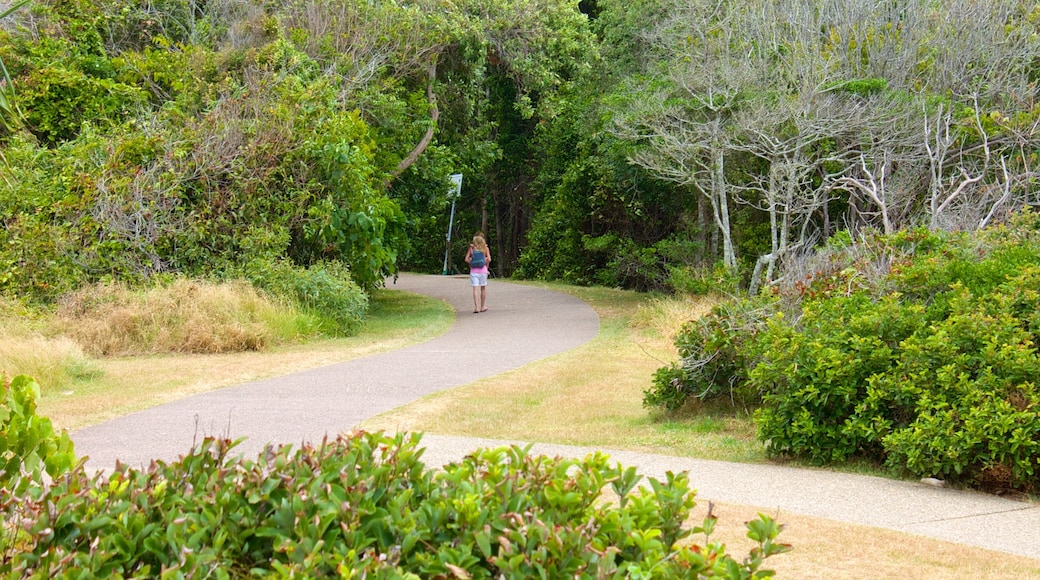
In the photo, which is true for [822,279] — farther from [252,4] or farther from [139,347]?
[252,4]

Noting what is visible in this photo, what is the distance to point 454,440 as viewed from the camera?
781 cm

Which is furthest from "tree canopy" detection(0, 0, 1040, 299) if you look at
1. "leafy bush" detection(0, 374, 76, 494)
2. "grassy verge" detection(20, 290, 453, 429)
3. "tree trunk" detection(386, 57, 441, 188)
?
"leafy bush" detection(0, 374, 76, 494)

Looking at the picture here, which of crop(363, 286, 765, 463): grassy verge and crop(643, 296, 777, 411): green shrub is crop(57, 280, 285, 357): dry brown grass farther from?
crop(643, 296, 777, 411): green shrub

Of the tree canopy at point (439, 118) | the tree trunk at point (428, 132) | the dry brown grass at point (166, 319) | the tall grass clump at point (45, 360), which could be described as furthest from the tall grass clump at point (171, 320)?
the tree trunk at point (428, 132)

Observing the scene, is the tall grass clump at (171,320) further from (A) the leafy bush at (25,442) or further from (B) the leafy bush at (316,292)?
(A) the leafy bush at (25,442)

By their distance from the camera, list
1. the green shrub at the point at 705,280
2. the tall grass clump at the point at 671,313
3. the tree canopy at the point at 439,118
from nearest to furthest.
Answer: the tall grass clump at the point at 671,313, the tree canopy at the point at 439,118, the green shrub at the point at 705,280

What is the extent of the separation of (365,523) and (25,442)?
1.99 m

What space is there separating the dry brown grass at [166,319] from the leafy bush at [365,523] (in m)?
10.2

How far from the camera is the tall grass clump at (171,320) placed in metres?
13.3

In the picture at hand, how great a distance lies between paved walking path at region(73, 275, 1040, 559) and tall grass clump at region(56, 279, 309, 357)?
6.44 feet

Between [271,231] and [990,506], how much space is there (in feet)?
42.6

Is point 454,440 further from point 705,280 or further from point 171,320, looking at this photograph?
point 705,280

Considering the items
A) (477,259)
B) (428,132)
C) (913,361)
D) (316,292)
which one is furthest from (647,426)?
(428,132)

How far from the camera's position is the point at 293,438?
7.89m
